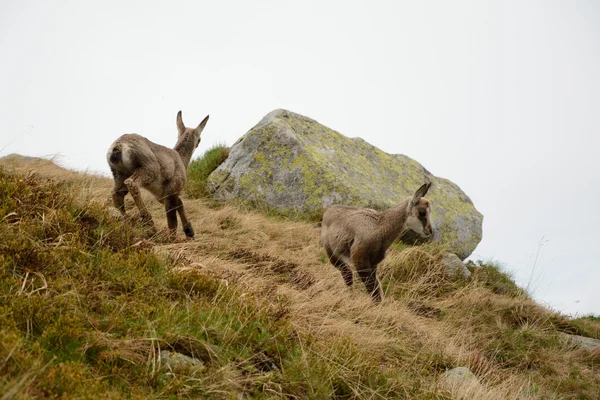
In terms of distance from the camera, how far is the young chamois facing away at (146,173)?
8.25 meters

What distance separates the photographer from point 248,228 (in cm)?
1080

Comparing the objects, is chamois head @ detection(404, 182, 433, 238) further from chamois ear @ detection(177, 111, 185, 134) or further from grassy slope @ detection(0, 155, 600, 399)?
chamois ear @ detection(177, 111, 185, 134)

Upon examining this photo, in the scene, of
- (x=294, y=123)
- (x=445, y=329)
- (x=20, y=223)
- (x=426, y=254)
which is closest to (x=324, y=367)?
(x=20, y=223)

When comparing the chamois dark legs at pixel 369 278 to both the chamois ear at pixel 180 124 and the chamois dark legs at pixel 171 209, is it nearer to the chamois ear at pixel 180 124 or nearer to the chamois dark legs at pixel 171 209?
the chamois dark legs at pixel 171 209

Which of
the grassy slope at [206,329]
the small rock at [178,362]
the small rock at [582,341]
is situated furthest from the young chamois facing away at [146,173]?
Answer: the small rock at [582,341]

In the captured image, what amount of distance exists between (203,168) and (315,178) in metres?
3.45

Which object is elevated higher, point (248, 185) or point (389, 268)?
point (248, 185)

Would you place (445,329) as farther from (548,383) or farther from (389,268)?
(389,268)

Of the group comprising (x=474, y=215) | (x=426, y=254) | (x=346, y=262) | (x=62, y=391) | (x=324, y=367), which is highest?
(x=474, y=215)

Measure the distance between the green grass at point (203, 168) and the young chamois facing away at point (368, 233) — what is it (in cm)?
A: 507

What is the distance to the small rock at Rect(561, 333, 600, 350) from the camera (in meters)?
9.60

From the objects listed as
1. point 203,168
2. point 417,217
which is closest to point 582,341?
point 417,217

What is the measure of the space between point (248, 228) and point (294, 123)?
4096mm

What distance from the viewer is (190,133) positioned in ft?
35.3
